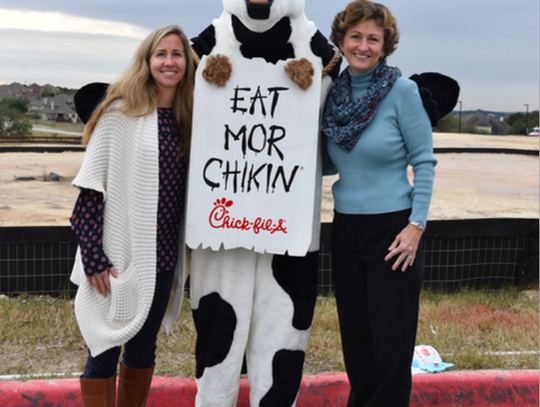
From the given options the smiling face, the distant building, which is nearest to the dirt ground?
the distant building

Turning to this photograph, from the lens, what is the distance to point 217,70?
1.93 m

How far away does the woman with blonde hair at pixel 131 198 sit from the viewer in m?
1.87

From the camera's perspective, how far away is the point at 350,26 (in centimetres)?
189

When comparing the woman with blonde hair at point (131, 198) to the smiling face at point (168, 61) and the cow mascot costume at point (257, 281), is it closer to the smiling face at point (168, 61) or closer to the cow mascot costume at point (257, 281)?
the smiling face at point (168, 61)

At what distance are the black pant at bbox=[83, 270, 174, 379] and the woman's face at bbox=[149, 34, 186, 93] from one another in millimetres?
709

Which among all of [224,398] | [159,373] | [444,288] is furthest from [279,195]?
[444,288]

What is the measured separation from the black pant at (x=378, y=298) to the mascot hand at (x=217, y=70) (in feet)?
2.18

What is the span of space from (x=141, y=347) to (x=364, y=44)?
139 centimetres

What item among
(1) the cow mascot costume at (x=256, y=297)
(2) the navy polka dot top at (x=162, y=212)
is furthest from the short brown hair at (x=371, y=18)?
(2) the navy polka dot top at (x=162, y=212)

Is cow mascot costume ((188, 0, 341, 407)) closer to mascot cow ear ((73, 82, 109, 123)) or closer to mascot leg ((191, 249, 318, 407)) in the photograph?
mascot leg ((191, 249, 318, 407))

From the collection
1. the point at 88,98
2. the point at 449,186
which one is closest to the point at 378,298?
the point at 88,98

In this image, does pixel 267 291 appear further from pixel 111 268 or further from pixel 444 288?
pixel 444 288

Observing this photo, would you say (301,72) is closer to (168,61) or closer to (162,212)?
(168,61)

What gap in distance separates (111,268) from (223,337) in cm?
51
